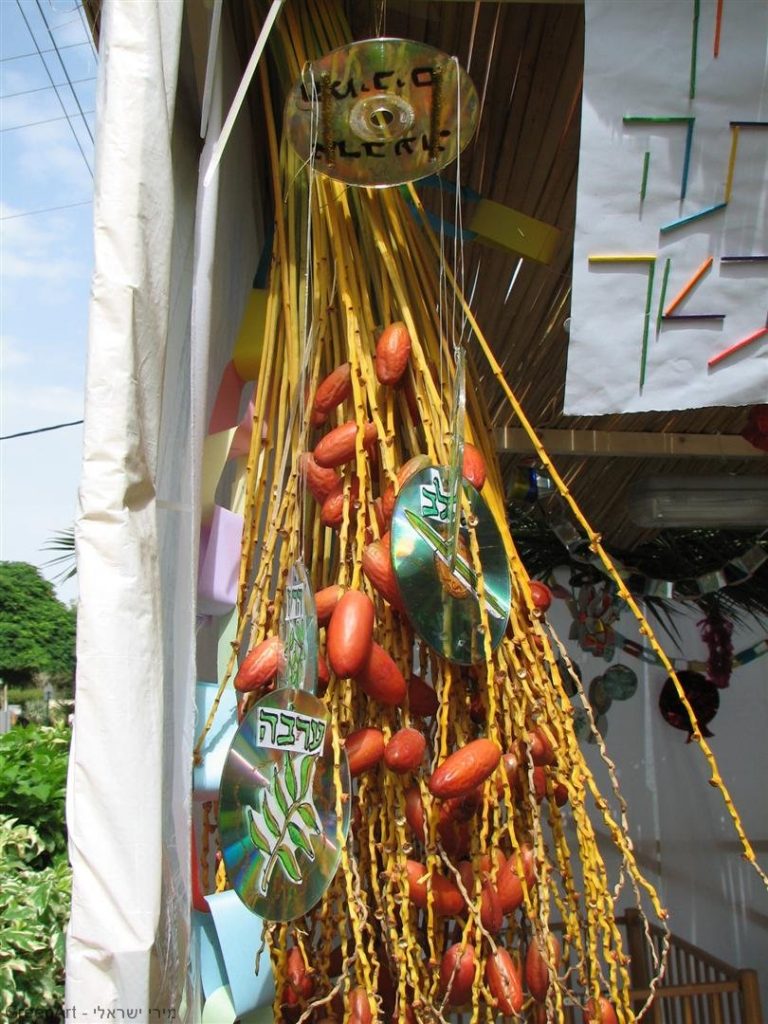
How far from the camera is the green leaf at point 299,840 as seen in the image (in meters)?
0.74

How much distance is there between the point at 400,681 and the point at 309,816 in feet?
0.45

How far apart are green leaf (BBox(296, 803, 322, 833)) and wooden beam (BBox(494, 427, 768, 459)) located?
1.37 m

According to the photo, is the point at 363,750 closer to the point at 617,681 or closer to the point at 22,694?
the point at 617,681

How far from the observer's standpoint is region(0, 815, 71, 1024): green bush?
1450mm

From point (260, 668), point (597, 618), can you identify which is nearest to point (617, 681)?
point (597, 618)

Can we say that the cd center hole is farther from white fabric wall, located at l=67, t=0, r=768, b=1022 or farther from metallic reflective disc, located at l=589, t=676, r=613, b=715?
metallic reflective disc, located at l=589, t=676, r=613, b=715

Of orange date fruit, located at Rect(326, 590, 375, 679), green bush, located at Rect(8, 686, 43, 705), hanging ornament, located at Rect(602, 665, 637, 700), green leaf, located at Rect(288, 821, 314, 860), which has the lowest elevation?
green leaf, located at Rect(288, 821, 314, 860)

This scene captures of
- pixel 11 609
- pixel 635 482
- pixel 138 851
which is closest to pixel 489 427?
pixel 138 851

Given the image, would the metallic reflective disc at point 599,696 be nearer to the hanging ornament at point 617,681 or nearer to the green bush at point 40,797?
the hanging ornament at point 617,681

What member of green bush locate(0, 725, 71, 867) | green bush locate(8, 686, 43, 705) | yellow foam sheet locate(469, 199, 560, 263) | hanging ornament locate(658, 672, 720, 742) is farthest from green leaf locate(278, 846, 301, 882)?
green bush locate(8, 686, 43, 705)

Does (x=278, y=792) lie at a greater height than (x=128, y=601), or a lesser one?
lesser

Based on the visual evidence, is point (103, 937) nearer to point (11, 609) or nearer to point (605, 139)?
point (605, 139)

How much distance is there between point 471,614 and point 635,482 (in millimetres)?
1682

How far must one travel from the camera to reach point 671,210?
91 cm
